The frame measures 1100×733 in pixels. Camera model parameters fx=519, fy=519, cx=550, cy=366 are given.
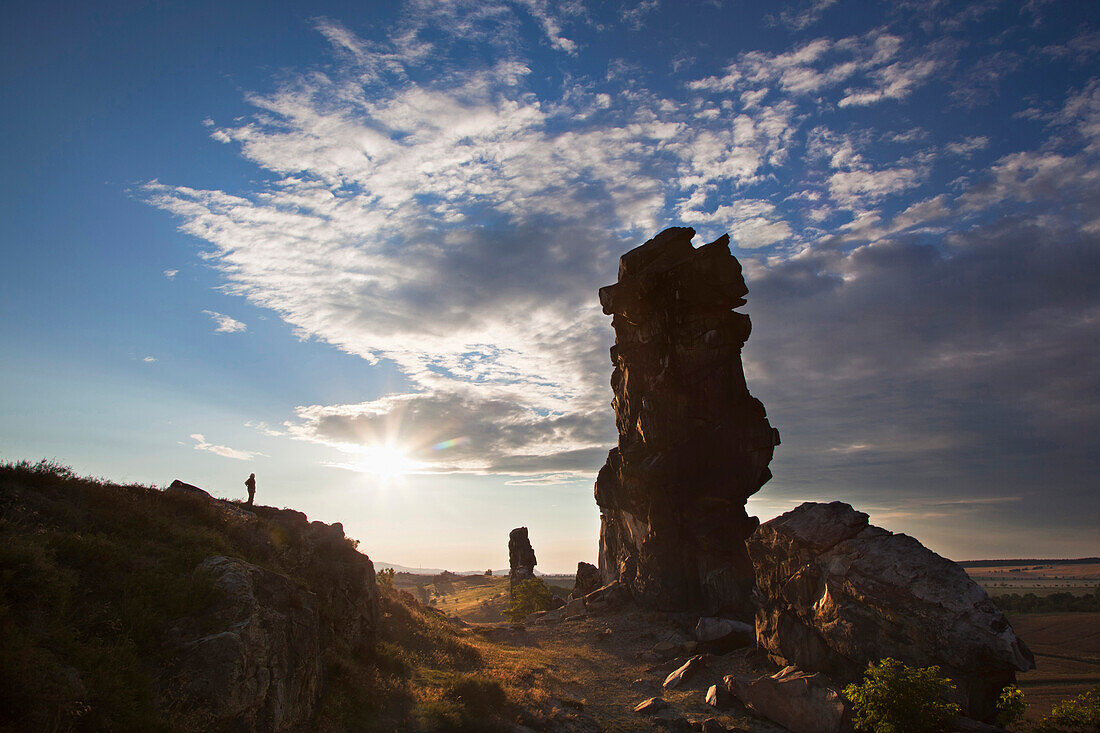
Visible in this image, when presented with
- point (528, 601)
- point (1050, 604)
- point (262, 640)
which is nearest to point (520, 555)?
point (528, 601)

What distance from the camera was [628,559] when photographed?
176ft

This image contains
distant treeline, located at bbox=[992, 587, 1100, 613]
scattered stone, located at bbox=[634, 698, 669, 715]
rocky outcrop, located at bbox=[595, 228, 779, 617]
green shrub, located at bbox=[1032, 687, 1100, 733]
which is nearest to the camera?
green shrub, located at bbox=[1032, 687, 1100, 733]

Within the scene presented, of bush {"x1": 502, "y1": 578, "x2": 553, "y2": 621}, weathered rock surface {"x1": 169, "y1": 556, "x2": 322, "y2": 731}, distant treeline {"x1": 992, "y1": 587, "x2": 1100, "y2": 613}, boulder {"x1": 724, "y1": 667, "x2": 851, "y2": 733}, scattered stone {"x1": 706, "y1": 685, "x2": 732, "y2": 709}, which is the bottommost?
distant treeline {"x1": 992, "y1": 587, "x2": 1100, "y2": 613}

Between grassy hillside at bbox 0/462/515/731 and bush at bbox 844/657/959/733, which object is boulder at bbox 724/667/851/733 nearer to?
bush at bbox 844/657/959/733

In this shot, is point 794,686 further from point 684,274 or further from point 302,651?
point 684,274

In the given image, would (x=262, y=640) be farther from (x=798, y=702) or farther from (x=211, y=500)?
(x=798, y=702)

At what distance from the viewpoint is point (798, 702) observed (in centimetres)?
2159

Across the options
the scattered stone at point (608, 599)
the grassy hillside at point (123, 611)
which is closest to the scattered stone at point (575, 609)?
the scattered stone at point (608, 599)

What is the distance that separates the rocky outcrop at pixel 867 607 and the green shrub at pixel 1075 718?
3.35 m

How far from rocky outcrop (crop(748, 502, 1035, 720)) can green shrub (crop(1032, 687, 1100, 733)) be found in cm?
335

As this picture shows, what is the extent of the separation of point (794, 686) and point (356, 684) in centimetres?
1778

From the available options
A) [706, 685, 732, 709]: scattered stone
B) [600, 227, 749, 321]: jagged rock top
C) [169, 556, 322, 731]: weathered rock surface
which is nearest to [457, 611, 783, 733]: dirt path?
[706, 685, 732, 709]: scattered stone

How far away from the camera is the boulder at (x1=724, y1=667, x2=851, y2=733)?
20672 millimetres

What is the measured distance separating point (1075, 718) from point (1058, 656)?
4236 cm
